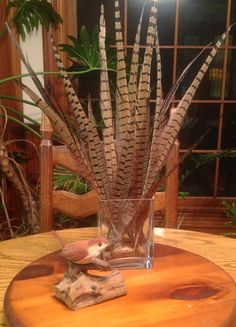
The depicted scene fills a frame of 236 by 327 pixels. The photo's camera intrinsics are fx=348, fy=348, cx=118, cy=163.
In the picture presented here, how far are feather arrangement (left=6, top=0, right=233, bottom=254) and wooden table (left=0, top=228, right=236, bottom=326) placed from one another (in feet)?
0.91

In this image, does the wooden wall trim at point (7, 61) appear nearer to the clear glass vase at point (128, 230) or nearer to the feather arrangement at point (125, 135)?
the feather arrangement at point (125, 135)

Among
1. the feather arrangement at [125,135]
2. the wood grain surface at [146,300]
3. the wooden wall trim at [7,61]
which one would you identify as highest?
the wooden wall trim at [7,61]

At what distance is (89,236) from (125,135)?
1.54 feet

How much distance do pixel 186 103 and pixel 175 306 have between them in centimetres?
41

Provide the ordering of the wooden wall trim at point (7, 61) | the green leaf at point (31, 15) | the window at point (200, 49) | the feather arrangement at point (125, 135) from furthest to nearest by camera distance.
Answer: the window at point (200, 49) < the wooden wall trim at point (7, 61) < the green leaf at point (31, 15) < the feather arrangement at point (125, 135)

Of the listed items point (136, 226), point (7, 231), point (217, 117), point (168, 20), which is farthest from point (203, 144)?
point (136, 226)

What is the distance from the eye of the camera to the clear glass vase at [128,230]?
78 centimetres

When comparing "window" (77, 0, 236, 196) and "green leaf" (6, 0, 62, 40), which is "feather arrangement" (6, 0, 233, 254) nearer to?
"green leaf" (6, 0, 62, 40)

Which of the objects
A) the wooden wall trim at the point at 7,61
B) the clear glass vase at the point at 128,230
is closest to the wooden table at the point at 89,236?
the clear glass vase at the point at 128,230

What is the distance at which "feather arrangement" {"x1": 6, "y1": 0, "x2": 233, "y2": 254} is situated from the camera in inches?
28.5

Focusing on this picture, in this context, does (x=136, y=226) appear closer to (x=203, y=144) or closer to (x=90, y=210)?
(x=90, y=210)

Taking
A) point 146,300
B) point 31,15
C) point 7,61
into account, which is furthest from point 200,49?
point 146,300

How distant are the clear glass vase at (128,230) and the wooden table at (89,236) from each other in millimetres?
228

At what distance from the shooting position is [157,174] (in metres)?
0.77
